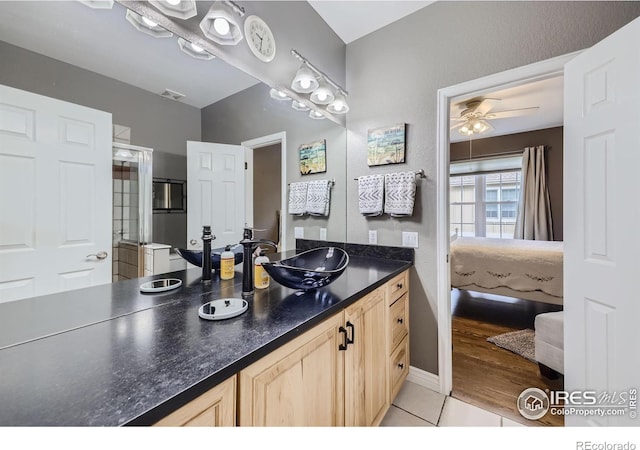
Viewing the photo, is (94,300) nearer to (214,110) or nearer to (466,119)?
(214,110)

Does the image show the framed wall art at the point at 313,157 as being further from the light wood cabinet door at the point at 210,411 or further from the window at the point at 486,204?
the window at the point at 486,204

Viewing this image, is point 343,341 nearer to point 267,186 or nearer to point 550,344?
point 267,186

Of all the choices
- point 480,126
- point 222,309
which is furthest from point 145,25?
point 480,126

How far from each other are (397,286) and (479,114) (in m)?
3.05

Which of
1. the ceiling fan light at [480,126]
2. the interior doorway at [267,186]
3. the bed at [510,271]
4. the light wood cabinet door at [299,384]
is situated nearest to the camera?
the light wood cabinet door at [299,384]

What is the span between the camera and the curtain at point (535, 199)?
4648 mm

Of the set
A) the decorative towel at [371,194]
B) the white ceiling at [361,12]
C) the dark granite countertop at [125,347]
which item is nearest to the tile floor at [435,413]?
the dark granite countertop at [125,347]

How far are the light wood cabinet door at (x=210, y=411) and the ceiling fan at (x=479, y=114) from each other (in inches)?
149

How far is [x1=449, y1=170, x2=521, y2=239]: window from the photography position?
5.21 meters

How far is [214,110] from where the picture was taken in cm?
119

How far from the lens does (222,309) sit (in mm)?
891

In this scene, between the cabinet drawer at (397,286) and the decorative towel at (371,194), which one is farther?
the decorative towel at (371,194)

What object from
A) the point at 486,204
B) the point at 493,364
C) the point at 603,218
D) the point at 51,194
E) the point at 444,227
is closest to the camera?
the point at 51,194

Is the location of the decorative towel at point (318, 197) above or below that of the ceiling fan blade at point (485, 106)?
below
